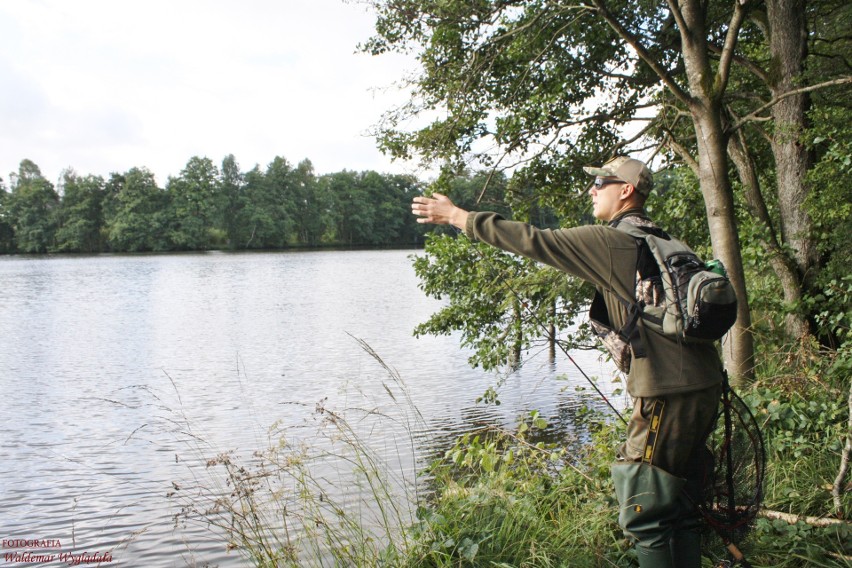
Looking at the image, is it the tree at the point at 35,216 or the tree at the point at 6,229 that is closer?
the tree at the point at 35,216

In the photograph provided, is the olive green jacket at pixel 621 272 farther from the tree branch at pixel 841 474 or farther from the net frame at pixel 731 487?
the tree branch at pixel 841 474

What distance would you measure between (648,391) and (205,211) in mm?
97150

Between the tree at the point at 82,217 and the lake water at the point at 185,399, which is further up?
the tree at the point at 82,217

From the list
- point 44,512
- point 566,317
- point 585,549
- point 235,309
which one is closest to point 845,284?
point 566,317

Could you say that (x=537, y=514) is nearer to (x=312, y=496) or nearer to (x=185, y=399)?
(x=312, y=496)

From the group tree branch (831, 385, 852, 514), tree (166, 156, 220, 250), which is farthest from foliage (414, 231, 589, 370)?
tree (166, 156, 220, 250)

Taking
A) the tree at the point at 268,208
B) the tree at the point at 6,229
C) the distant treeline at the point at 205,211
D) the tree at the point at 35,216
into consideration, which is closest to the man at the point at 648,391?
the distant treeline at the point at 205,211

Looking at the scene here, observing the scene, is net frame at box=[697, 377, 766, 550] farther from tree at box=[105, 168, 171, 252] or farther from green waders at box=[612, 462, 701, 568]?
tree at box=[105, 168, 171, 252]

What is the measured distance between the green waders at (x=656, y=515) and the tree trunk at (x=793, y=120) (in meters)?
5.90

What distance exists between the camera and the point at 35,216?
3664 inches

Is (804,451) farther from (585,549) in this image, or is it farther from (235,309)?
(235,309)

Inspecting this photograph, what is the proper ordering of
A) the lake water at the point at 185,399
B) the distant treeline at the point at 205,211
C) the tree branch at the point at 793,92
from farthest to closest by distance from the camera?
the distant treeline at the point at 205,211 → the lake water at the point at 185,399 → the tree branch at the point at 793,92

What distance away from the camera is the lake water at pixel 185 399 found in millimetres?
7259

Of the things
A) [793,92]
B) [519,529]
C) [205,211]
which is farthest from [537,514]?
[205,211]
